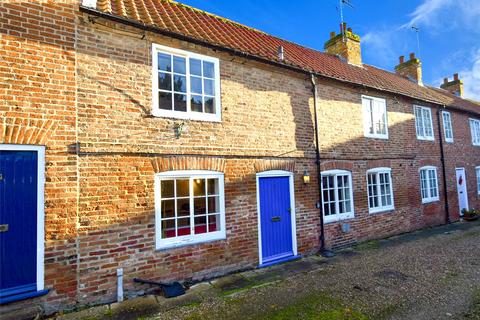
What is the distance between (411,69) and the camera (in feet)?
56.3

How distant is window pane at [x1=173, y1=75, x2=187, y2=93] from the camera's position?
6.34 meters

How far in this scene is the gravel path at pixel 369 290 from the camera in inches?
183

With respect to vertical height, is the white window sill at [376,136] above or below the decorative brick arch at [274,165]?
above

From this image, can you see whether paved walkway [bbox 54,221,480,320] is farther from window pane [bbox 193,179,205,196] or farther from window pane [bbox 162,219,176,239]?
window pane [bbox 193,179,205,196]

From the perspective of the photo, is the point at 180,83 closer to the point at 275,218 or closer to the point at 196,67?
the point at 196,67

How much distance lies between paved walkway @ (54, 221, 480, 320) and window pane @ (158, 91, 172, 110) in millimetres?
4128

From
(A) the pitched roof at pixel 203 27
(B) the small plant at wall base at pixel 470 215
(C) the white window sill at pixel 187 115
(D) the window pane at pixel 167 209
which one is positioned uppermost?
(A) the pitched roof at pixel 203 27

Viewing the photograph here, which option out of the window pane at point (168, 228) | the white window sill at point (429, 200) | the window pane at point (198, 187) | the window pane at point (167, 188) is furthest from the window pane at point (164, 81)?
the white window sill at point (429, 200)

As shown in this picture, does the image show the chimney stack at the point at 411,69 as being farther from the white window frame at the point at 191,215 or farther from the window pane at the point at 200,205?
the window pane at the point at 200,205

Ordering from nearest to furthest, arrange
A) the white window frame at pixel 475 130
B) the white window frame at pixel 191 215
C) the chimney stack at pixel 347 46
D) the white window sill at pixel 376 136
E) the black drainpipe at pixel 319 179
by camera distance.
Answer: the white window frame at pixel 191 215
the black drainpipe at pixel 319 179
the white window sill at pixel 376 136
the chimney stack at pixel 347 46
the white window frame at pixel 475 130

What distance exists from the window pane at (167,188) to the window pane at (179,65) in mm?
2675

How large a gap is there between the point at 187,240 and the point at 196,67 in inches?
167

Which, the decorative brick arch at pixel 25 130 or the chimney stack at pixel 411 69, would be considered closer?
the decorative brick arch at pixel 25 130

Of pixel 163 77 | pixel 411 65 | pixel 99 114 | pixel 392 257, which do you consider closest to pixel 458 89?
pixel 411 65
